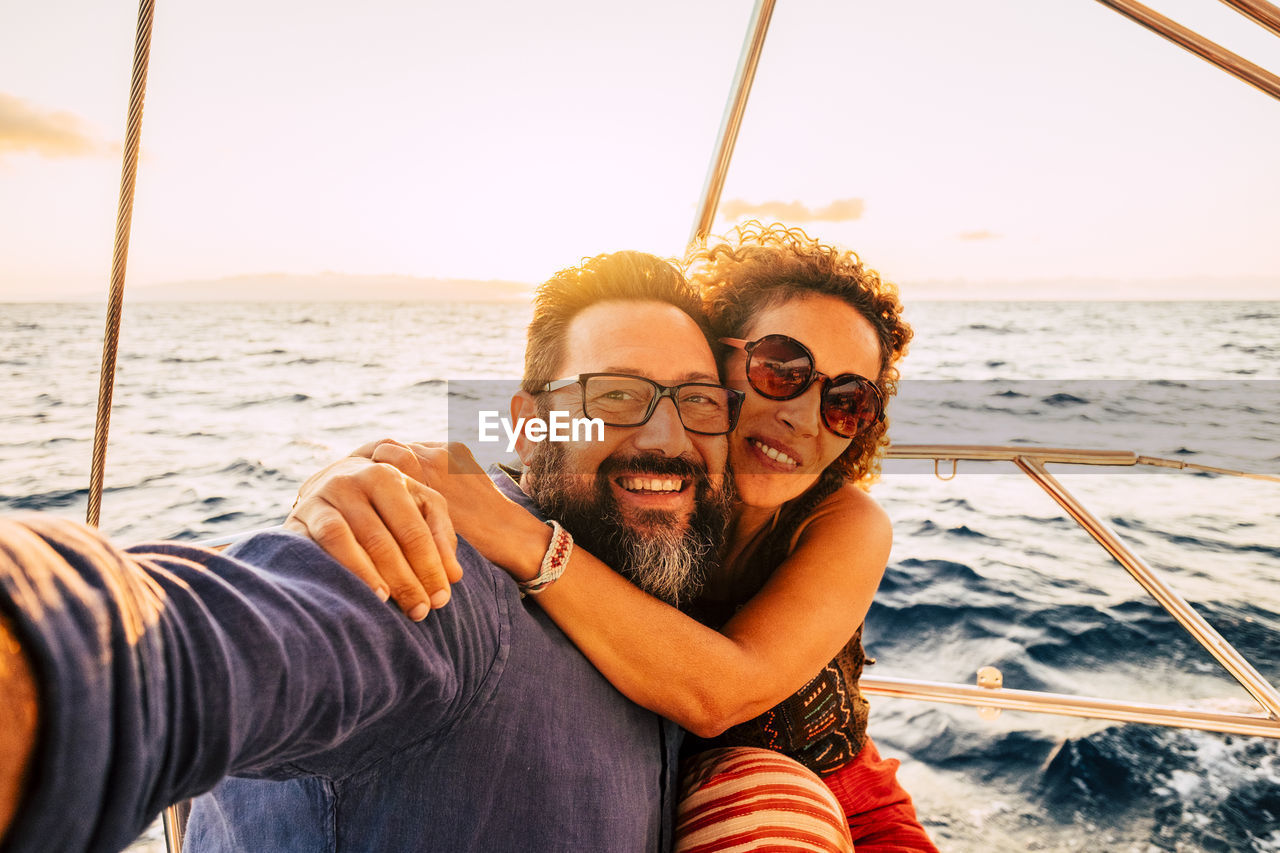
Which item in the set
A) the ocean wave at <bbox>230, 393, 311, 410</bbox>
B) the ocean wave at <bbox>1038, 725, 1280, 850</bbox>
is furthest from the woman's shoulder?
the ocean wave at <bbox>230, 393, 311, 410</bbox>

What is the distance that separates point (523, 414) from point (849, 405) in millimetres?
899

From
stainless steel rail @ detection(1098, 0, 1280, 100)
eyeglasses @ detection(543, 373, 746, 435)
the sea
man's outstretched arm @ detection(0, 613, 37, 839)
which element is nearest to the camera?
man's outstretched arm @ detection(0, 613, 37, 839)

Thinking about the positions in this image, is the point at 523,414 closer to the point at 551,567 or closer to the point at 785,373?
the point at 785,373

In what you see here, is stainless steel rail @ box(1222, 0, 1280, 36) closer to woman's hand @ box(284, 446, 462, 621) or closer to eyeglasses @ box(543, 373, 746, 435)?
eyeglasses @ box(543, 373, 746, 435)

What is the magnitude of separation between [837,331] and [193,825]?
5.82 feet

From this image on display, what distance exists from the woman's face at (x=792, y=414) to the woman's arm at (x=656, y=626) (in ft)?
1.36

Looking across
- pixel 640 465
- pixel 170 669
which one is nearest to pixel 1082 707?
pixel 640 465

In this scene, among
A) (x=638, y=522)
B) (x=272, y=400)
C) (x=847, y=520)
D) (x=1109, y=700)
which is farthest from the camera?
(x=272, y=400)

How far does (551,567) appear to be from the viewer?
1209mm

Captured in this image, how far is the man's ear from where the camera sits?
6.25ft

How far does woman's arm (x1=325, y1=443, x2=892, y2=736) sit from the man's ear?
0.56 meters

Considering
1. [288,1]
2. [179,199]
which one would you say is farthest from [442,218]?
[179,199]

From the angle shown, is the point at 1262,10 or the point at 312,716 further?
the point at 1262,10

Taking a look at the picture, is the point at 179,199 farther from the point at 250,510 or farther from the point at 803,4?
the point at 803,4
